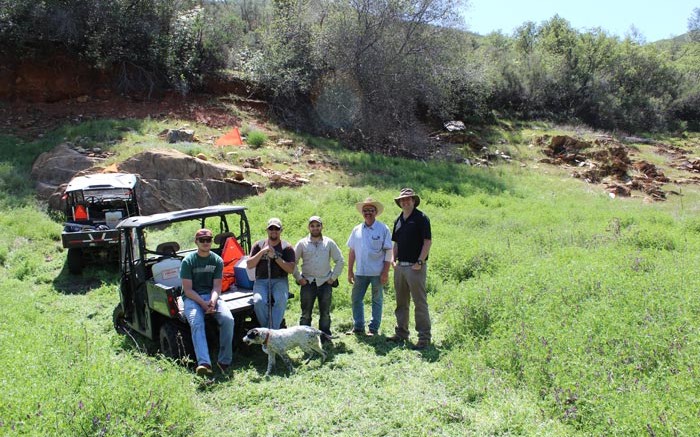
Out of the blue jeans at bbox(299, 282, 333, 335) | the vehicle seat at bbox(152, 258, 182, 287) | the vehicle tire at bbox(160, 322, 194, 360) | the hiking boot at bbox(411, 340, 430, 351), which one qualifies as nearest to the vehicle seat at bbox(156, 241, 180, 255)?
the vehicle seat at bbox(152, 258, 182, 287)

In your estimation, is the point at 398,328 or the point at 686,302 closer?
the point at 686,302

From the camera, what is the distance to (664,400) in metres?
3.82

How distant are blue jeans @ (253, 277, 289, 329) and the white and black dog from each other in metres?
0.38

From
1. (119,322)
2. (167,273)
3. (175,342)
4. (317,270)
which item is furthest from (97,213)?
(317,270)

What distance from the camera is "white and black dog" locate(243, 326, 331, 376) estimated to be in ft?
17.7

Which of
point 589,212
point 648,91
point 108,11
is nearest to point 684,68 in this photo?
point 648,91

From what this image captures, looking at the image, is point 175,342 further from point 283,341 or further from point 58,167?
point 58,167

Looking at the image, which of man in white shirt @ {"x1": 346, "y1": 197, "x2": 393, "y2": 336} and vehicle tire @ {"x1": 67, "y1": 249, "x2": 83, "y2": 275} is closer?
man in white shirt @ {"x1": 346, "y1": 197, "x2": 393, "y2": 336}

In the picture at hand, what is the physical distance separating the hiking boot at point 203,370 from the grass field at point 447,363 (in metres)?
0.15

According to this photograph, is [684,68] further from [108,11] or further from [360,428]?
[360,428]

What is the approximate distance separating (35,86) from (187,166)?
10.2 meters

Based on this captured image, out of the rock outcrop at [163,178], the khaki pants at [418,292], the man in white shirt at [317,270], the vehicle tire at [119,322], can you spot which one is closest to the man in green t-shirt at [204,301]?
the man in white shirt at [317,270]

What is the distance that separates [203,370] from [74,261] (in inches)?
232

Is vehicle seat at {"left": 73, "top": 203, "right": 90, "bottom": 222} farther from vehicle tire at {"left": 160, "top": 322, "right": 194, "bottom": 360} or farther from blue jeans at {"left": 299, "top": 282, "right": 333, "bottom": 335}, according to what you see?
blue jeans at {"left": 299, "top": 282, "right": 333, "bottom": 335}
